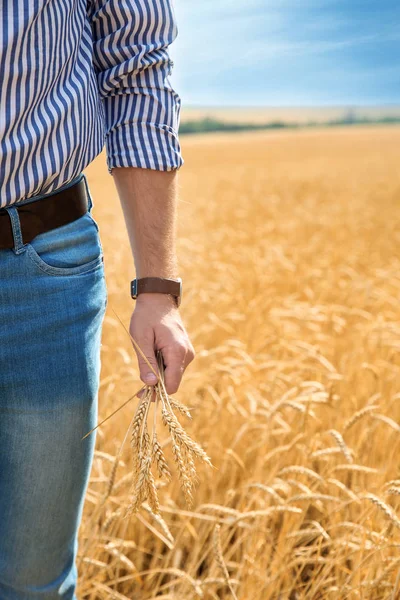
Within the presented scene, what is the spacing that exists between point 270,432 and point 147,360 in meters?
1.10

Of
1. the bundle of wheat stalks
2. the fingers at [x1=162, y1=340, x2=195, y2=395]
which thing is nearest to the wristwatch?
the fingers at [x1=162, y1=340, x2=195, y2=395]

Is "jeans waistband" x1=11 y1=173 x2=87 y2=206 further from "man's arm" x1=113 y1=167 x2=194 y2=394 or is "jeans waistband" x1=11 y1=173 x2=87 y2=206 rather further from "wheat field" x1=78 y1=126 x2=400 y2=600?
"wheat field" x1=78 y1=126 x2=400 y2=600

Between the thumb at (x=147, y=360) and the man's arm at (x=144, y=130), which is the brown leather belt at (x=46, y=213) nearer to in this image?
the man's arm at (x=144, y=130)

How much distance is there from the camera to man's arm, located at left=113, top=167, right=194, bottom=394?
3.56ft

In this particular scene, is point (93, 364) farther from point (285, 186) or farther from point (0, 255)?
point (285, 186)

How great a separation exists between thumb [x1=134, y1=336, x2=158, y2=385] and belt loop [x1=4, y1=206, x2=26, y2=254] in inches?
9.3

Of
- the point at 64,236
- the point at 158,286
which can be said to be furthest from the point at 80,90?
the point at 158,286

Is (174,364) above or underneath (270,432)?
above

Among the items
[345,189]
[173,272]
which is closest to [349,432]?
[173,272]

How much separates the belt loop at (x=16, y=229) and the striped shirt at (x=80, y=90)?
0.05 feet

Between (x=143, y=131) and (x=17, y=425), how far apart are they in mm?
542

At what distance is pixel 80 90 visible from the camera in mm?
1061

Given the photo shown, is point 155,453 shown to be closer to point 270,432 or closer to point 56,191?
point 56,191

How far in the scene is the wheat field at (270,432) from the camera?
1.63 meters
